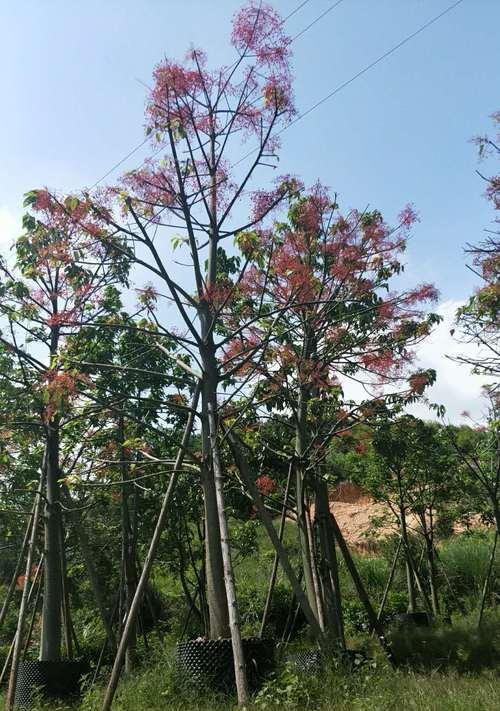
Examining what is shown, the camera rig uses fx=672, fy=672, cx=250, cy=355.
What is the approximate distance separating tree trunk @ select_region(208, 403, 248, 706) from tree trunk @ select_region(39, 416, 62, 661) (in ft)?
9.95

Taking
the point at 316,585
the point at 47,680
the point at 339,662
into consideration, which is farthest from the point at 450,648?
the point at 47,680

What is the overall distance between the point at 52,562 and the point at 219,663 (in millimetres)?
3700

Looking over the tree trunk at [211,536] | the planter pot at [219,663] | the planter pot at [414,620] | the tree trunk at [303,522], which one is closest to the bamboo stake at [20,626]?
the planter pot at [219,663]

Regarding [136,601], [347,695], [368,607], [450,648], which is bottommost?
[450,648]

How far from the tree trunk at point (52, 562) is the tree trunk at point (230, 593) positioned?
9.95 ft

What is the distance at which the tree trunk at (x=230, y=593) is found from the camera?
4.59 meters

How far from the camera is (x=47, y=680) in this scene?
7.07 meters

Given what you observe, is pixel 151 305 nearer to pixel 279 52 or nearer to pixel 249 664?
pixel 279 52

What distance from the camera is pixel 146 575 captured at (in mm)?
5578

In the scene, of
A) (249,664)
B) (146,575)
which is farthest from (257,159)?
(249,664)

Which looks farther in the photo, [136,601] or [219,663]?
[136,601]

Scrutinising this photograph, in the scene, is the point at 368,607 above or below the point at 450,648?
above

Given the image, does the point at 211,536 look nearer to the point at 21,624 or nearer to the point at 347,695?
the point at 347,695

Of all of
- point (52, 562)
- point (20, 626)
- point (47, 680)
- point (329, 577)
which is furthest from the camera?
point (52, 562)
